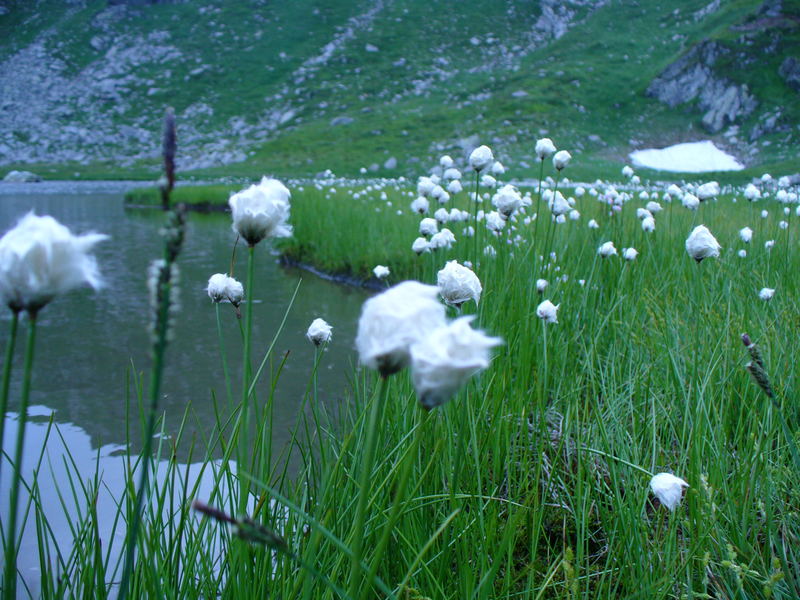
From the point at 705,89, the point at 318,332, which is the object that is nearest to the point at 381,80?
the point at 705,89

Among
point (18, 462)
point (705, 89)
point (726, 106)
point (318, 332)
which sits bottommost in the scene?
point (318, 332)

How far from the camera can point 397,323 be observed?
2.00 feet

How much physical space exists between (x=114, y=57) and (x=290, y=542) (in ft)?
151

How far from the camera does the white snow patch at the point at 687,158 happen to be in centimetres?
2144

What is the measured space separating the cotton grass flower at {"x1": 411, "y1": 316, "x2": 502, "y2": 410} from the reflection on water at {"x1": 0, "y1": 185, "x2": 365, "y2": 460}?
3.31 feet

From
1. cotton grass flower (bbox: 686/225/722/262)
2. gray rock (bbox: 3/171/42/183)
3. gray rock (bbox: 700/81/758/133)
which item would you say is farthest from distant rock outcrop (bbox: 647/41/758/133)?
gray rock (bbox: 3/171/42/183)

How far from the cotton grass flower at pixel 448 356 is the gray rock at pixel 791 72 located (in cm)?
2665

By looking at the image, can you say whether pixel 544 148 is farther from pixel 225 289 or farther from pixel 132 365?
pixel 132 365

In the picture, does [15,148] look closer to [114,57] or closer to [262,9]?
[114,57]

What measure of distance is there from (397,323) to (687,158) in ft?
80.2

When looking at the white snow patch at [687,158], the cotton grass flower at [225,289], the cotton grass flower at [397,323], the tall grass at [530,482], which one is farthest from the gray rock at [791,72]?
the cotton grass flower at [397,323]

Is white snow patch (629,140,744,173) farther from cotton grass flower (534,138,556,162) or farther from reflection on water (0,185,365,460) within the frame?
cotton grass flower (534,138,556,162)

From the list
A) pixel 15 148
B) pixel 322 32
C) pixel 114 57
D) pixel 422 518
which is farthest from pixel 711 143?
pixel 114 57

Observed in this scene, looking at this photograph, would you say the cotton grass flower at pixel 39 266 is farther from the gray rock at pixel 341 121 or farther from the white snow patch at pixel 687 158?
the gray rock at pixel 341 121
